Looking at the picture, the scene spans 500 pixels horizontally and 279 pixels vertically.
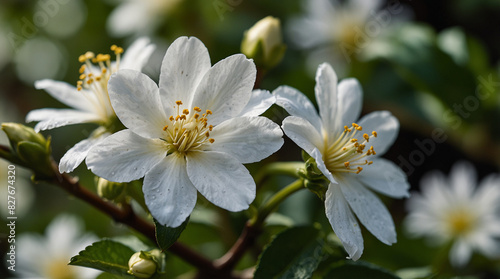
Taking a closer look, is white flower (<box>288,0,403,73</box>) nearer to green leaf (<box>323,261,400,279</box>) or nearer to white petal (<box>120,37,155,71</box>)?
white petal (<box>120,37,155,71</box>)

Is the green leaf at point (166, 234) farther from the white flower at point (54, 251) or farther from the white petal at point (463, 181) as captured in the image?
the white petal at point (463, 181)

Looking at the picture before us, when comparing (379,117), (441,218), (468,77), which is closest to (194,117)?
(379,117)

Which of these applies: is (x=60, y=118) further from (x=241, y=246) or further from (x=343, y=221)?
(x=343, y=221)

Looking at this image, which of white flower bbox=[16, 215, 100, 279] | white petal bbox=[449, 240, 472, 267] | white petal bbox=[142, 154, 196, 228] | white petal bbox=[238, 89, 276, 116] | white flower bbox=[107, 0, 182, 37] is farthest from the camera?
white flower bbox=[107, 0, 182, 37]

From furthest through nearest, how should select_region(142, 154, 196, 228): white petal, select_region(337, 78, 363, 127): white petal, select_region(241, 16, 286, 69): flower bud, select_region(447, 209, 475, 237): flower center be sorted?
1. select_region(447, 209, 475, 237): flower center
2. select_region(241, 16, 286, 69): flower bud
3. select_region(337, 78, 363, 127): white petal
4. select_region(142, 154, 196, 228): white petal

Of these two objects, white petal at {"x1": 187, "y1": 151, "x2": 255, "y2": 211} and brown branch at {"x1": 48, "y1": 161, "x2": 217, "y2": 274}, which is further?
brown branch at {"x1": 48, "y1": 161, "x2": 217, "y2": 274}

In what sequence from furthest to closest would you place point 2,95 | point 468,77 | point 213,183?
point 2,95, point 468,77, point 213,183

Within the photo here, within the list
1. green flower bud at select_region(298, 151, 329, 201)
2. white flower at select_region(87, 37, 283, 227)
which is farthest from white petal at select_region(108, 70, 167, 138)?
green flower bud at select_region(298, 151, 329, 201)

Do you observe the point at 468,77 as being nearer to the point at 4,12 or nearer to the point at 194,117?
the point at 194,117
